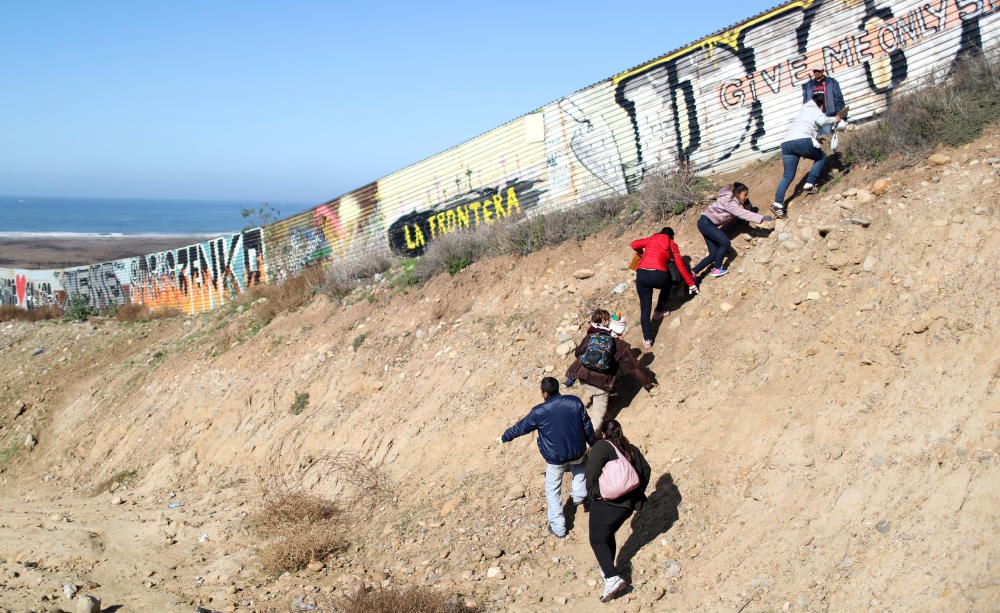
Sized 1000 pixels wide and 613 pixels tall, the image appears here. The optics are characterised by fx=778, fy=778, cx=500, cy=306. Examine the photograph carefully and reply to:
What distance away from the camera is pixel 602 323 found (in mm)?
7891

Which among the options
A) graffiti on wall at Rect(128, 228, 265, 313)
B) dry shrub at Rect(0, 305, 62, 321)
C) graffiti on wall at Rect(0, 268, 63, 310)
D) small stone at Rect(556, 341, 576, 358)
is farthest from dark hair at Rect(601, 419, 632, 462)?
graffiti on wall at Rect(0, 268, 63, 310)

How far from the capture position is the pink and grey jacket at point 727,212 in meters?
9.21

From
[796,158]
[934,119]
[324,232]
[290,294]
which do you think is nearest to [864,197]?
[796,158]

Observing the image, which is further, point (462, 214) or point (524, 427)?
point (462, 214)

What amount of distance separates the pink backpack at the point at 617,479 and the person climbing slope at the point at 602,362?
1.61 meters

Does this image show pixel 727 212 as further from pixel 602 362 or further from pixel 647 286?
pixel 602 362

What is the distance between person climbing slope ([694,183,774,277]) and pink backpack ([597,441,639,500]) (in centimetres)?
391

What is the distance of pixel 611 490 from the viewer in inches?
243

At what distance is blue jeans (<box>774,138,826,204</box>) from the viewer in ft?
31.7

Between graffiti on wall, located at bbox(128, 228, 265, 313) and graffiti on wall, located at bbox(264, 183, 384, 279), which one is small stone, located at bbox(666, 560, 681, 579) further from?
graffiti on wall, located at bbox(128, 228, 265, 313)

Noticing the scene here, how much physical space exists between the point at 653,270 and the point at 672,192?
10.1 ft

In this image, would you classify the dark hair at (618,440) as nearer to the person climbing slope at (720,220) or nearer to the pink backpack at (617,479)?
the pink backpack at (617,479)

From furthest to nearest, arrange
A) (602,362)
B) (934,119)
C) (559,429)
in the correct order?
(934,119)
(602,362)
(559,429)

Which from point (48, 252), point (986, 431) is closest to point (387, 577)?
point (986, 431)
